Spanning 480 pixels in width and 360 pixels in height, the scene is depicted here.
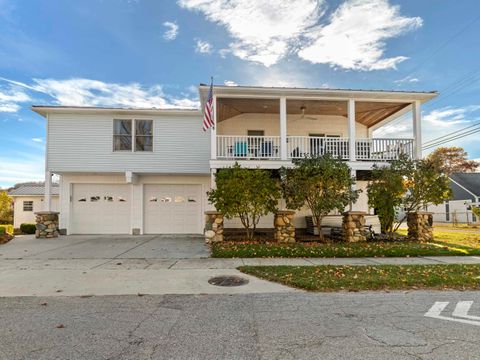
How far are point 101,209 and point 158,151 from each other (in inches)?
158

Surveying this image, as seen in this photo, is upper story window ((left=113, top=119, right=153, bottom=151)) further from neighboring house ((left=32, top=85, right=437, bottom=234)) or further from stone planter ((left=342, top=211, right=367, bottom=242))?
stone planter ((left=342, top=211, right=367, bottom=242))

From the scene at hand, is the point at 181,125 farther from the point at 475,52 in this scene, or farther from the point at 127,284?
the point at 475,52

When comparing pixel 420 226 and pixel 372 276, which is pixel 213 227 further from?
pixel 420 226

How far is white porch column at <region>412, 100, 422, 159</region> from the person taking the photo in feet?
40.4

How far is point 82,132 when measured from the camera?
13906mm

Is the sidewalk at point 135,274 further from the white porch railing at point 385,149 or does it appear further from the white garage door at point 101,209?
the white garage door at point 101,209

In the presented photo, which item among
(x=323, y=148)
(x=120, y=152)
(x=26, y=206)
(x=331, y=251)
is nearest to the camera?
(x=331, y=251)

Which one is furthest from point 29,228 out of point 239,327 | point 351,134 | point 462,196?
point 462,196

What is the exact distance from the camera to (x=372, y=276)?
6266 millimetres

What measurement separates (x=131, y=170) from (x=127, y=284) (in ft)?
29.1

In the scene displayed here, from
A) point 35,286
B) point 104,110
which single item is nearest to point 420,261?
point 35,286

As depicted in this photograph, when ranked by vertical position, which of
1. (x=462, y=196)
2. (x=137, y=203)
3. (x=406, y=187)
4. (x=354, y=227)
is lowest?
(x=354, y=227)

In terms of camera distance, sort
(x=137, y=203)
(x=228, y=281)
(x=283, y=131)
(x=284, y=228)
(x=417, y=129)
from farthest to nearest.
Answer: (x=137, y=203) < (x=417, y=129) < (x=283, y=131) < (x=284, y=228) < (x=228, y=281)

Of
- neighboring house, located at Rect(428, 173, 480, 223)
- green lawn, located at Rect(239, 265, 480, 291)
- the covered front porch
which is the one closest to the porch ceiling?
the covered front porch
